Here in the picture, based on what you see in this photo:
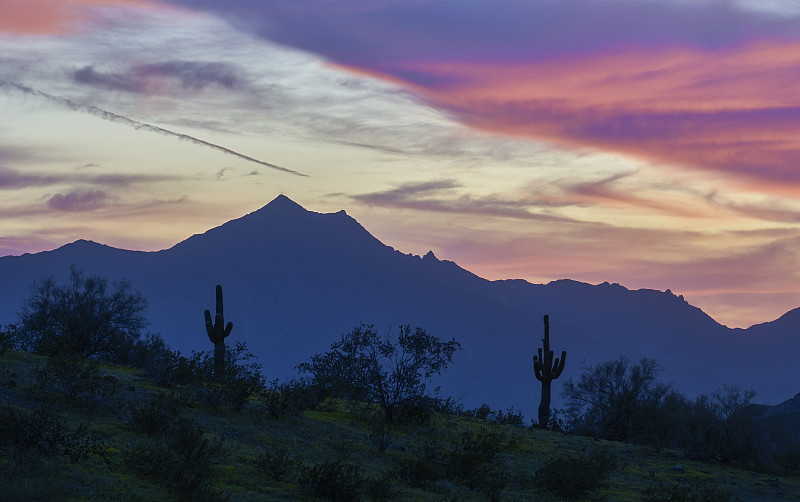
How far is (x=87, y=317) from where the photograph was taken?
3788cm

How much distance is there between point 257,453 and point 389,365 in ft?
38.1

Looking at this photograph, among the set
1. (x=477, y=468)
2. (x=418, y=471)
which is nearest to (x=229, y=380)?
(x=418, y=471)

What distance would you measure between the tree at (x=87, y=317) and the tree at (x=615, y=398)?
25421 mm

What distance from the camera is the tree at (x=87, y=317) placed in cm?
3762

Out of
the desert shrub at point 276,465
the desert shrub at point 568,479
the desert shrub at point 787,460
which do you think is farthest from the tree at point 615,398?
the desert shrub at point 276,465

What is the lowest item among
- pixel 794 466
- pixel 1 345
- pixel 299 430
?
pixel 794 466

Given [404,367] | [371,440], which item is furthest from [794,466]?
[371,440]

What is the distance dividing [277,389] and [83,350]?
44.8ft

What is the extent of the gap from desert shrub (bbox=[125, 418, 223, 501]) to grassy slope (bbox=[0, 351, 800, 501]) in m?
0.15

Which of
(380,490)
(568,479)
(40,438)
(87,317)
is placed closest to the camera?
(40,438)

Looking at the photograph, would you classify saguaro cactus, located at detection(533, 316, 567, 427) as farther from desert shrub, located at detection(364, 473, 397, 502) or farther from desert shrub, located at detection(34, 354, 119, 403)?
desert shrub, located at detection(34, 354, 119, 403)

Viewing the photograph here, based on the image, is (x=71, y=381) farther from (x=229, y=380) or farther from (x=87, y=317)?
(x=87, y=317)

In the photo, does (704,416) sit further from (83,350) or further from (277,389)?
(83,350)

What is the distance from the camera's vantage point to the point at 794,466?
31.3 meters
